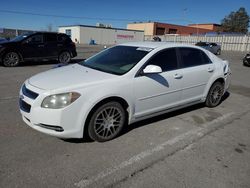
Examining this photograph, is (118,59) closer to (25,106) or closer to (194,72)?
(194,72)

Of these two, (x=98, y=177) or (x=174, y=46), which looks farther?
(x=174, y=46)

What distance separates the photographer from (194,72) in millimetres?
4855

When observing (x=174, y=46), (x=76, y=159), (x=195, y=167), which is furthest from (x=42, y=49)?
(x=195, y=167)

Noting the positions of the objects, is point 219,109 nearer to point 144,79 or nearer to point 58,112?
point 144,79

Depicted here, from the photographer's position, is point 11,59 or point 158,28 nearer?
point 11,59

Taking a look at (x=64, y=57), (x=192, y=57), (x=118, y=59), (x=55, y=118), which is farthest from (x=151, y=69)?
(x=64, y=57)

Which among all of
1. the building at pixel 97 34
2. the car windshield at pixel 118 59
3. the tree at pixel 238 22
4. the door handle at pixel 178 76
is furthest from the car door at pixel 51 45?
the tree at pixel 238 22

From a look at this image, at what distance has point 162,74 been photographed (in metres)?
4.25

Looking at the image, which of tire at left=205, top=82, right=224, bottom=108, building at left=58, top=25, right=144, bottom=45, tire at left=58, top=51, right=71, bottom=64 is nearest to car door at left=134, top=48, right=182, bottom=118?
tire at left=205, top=82, right=224, bottom=108

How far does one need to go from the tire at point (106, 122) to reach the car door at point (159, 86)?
0.35m

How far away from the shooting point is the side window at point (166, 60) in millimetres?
4230

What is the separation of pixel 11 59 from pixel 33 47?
1.17m

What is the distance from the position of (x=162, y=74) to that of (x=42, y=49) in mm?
9196

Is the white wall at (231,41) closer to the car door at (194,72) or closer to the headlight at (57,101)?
the car door at (194,72)
